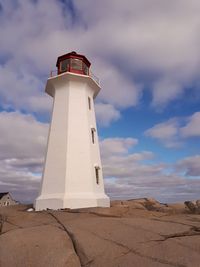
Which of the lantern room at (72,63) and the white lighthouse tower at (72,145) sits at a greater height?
the lantern room at (72,63)

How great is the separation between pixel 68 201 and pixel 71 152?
388 cm

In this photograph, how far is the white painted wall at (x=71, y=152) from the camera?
19578mm

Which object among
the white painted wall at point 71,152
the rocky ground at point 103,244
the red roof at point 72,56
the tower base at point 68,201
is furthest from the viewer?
the red roof at point 72,56

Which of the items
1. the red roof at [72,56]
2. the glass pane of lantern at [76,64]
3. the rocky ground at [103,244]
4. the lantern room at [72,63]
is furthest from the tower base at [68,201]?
the red roof at [72,56]

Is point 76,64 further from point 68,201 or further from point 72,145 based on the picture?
point 68,201

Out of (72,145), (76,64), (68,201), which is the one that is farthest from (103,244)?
(76,64)

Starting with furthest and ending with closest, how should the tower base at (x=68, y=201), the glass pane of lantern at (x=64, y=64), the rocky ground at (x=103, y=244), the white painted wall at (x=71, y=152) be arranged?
the glass pane of lantern at (x=64, y=64) < the white painted wall at (x=71, y=152) < the tower base at (x=68, y=201) < the rocky ground at (x=103, y=244)

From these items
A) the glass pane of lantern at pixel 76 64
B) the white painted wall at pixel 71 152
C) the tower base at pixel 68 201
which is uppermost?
the glass pane of lantern at pixel 76 64

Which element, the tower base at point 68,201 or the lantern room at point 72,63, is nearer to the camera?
the tower base at point 68,201

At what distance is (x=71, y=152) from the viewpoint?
2086cm

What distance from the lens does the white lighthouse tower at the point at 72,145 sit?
1966 centimetres

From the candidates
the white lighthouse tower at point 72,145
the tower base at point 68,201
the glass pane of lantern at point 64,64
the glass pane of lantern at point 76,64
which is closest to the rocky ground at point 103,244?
the tower base at point 68,201

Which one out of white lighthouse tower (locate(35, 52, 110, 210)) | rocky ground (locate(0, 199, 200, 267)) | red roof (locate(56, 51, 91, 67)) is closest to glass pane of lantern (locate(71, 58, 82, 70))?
white lighthouse tower (locate(35, 52, 110, 210))

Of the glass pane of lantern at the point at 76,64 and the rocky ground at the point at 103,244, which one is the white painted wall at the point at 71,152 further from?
the rocky ground at the point at 103,244
